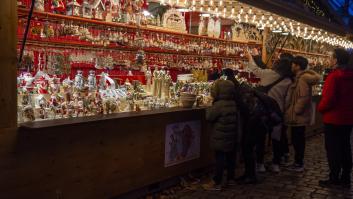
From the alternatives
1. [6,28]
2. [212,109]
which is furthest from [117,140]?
[6,28]

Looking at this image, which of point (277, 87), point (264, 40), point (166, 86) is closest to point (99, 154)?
point (166, 86)

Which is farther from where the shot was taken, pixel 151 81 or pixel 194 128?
pixel 151 81

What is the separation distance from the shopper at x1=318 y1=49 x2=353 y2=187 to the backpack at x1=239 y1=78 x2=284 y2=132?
0.62m

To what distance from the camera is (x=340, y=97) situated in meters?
5.40

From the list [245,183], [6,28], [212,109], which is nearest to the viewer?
[6,28]

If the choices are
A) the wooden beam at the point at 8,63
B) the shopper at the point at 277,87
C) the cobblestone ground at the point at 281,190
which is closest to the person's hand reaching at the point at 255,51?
the shopper at the point at 277,87

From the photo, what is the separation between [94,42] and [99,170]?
2.31 meters

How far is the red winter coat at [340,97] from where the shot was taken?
5371 mm

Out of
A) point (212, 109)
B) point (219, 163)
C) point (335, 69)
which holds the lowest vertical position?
point (219, 163)

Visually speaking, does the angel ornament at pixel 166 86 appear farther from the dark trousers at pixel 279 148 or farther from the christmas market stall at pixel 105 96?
the dark trousers at pixel 279 148

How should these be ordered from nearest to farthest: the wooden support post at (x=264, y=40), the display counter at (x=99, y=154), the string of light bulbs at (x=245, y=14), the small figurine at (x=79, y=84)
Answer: the display counter at (x=99, y=154) < the small figurine at (x=79, y=84) < the string of light bulbs at (x=245, y=14) < the wooden support post at (x=264, y=40)

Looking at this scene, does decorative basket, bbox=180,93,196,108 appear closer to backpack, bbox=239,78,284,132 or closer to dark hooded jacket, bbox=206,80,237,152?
dark hooded jacket, bbox=206,80,237,152

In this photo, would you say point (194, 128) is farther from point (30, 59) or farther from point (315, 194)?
point (30, 59)

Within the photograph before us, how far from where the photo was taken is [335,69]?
554 cm
